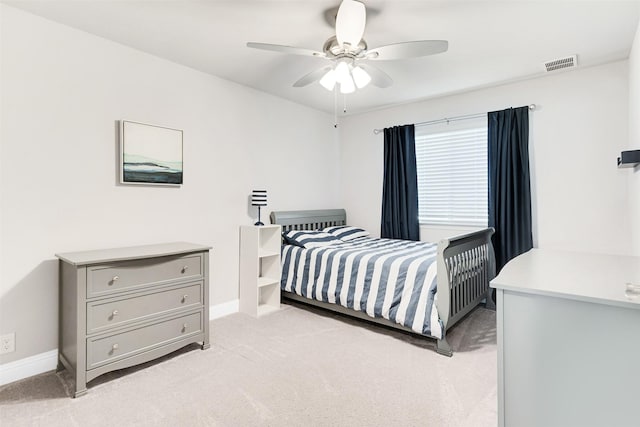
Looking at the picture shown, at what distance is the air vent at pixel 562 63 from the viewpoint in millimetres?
2969

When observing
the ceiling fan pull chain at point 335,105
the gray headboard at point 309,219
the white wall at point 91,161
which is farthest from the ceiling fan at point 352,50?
the gray headboard at point 309,219

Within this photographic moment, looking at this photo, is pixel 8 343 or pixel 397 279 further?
pixel 397 279

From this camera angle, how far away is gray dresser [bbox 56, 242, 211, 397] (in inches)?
81.7

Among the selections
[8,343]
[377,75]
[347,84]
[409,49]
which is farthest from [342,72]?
[8,343]

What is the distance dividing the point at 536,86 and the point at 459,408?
3.24 m

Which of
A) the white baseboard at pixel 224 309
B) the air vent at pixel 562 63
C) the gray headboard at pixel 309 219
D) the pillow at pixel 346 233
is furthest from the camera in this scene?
the pillow at pixel 346 233

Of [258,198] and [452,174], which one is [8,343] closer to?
[258,198]

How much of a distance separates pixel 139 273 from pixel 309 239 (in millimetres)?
1833

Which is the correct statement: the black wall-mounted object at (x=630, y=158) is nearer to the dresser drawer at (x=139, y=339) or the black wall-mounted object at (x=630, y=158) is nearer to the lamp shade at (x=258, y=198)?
the lamp shade at (x=258, y=198)

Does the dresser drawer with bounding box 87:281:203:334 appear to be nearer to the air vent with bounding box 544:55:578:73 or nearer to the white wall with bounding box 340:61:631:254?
the white wall with bounding box 340:61:631:254

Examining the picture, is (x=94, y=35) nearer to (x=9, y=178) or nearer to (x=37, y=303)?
(x=9, y=178)

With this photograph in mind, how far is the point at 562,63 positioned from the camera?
3.05 metres

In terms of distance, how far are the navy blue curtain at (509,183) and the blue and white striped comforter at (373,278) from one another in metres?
0.79

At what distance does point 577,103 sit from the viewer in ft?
10.6
